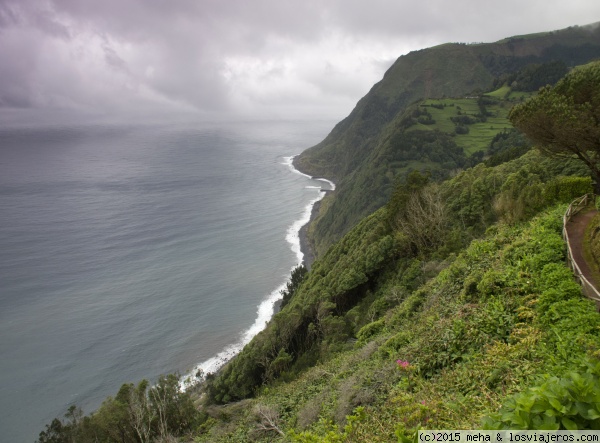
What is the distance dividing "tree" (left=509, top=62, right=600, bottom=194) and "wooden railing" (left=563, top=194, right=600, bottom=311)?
3.44m

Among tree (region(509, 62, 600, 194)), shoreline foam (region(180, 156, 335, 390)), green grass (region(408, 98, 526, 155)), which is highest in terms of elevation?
green grass (region(408, 98, 526, 155))

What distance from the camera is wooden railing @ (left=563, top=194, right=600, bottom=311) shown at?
378 inches

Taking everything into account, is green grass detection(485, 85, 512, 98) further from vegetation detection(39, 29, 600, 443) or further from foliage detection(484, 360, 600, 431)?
foliage detection(484, 360, 600, 431)

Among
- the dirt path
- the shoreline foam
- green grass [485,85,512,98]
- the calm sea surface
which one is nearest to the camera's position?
the dirt path

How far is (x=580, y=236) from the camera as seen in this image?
13.0 m

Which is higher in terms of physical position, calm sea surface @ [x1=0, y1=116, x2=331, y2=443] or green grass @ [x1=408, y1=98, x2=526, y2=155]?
green grass @ [x1=408, y1=98, x2=526, y2=155]

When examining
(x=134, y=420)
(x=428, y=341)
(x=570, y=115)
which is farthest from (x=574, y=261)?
(x=134, y=420)

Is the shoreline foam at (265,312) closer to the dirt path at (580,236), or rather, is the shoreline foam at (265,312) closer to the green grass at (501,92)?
the dirt path at (580,236)

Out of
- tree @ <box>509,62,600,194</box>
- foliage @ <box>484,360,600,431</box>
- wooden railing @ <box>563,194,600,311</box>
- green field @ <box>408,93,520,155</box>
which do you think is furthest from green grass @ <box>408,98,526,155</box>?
foliage @ <box>484,360,600,431</box>

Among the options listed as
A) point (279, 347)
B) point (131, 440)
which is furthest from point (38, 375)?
point (279, 347)

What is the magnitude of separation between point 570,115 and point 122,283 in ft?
263

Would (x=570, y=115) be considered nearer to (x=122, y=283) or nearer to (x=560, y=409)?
(x=560, y=409)

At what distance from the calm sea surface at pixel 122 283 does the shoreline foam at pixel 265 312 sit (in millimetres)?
464

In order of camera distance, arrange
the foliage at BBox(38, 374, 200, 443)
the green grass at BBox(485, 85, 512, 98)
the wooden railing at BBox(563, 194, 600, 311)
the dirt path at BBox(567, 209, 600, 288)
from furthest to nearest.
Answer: the green grass at BBox(485, 85, 512, 98) → the foliage at BBox(38, 374, 200, 443) → the dirt path at BBox(567, 209, 600, 288) → the wooden railing at BBox(563, 194, 600, 311)
